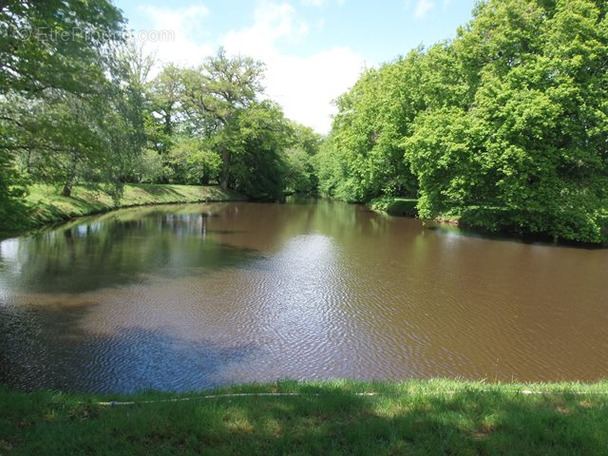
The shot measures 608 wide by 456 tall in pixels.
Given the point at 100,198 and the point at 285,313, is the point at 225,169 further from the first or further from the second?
the point at 285,313

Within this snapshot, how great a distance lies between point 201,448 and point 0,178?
846 cm

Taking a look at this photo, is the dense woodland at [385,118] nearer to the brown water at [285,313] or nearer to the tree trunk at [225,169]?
the tree trunk at [225,169]

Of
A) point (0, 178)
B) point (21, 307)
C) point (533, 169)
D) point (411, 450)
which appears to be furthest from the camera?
point (533, 169)

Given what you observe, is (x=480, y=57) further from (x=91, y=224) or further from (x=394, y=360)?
(x=91, y=224)

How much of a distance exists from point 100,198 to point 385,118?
24687mm

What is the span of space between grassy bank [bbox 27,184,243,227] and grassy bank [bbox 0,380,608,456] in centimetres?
756

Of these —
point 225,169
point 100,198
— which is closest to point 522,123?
point 100,198

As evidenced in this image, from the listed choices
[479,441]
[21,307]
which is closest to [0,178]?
[21,307]

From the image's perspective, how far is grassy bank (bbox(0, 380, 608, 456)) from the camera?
3.88 meters

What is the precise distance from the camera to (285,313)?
10883 mm

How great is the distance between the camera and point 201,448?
3.87m

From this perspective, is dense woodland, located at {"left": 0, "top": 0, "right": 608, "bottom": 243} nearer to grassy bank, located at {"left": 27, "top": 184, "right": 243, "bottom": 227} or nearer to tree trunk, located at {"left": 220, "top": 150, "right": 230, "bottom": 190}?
tree trunk, located at {"left": 220, "top": 150, "right": 230, "bottom": 190}

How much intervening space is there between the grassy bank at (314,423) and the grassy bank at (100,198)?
7558 millimetres

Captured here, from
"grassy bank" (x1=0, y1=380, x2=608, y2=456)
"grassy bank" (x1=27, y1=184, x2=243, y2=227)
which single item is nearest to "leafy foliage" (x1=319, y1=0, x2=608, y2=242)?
"grassy bank" (x1=27, y1=184, x2=243, y2=227)
